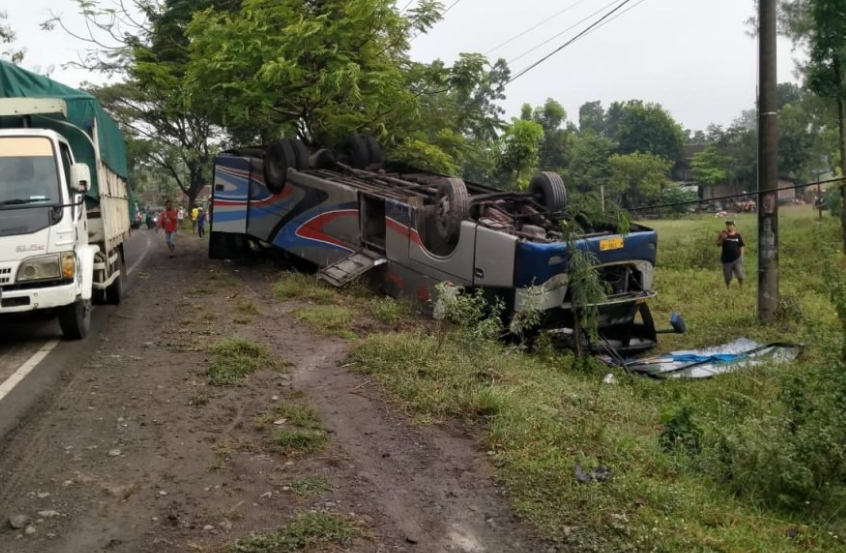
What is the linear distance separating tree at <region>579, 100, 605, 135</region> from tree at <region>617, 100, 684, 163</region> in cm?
3233

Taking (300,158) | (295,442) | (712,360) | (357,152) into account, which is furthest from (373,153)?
(295,442)

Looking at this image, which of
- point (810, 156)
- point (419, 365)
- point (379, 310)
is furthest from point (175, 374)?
point (810, 156)

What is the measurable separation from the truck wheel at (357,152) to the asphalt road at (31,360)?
254 inches

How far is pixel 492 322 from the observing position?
7.25m

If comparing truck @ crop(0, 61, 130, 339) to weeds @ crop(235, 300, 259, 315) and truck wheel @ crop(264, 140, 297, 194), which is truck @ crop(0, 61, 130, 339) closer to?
weeds @ crop(235, 300, 259, 315)

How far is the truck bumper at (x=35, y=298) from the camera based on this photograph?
24.5 feet

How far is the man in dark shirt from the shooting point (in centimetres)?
1467

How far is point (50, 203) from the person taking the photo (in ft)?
26.4

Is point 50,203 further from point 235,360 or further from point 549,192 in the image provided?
point 549,192

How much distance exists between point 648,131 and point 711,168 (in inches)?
186

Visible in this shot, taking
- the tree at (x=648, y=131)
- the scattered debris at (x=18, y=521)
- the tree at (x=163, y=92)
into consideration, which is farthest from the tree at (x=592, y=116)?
the scattered debris at (x=18, y=521)

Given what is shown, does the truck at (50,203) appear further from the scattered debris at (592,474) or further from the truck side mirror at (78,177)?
the scattered debris at (592,474)

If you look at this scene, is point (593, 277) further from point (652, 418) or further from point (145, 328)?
point (145, 328)

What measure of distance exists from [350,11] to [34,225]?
27.5 ft
